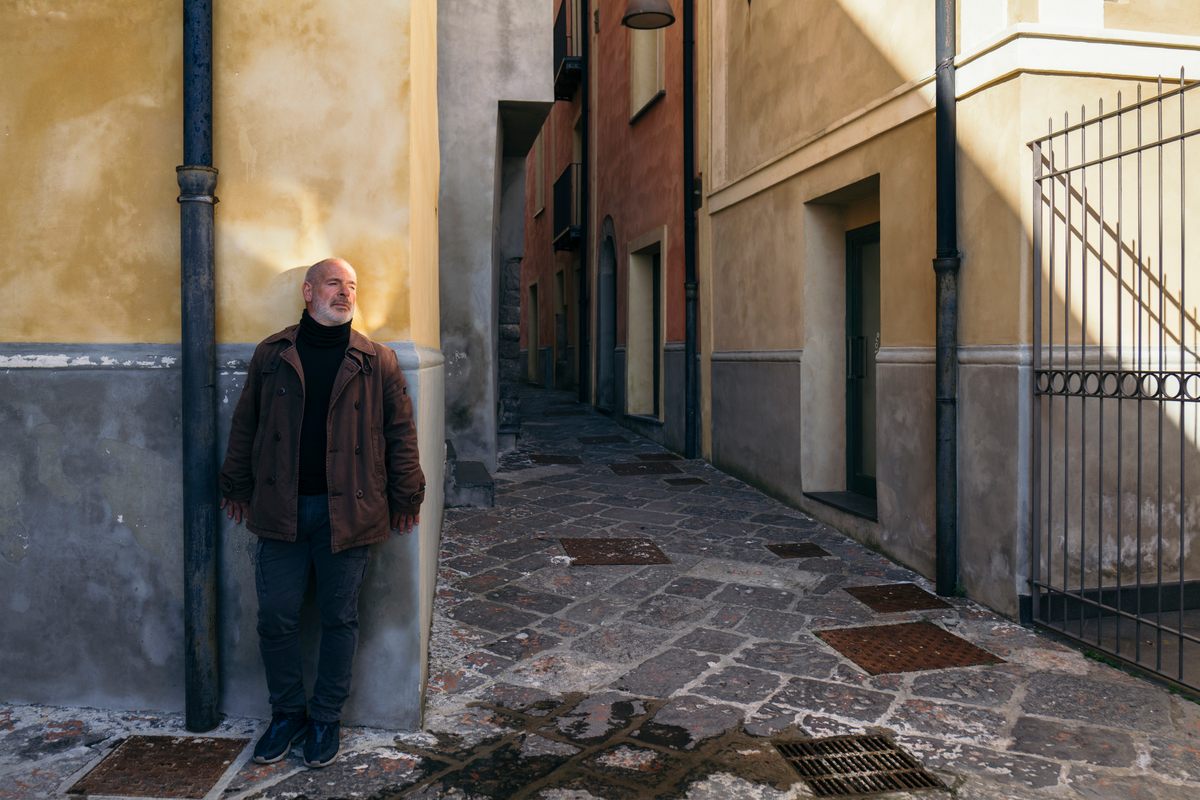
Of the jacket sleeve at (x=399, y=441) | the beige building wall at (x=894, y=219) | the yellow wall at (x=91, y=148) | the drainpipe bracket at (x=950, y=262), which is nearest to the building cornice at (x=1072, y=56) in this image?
the beige building wall at (x=894, y=219)

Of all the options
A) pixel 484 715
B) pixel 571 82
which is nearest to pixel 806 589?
pixel 484 715

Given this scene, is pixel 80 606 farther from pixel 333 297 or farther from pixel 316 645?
pixel 333 297

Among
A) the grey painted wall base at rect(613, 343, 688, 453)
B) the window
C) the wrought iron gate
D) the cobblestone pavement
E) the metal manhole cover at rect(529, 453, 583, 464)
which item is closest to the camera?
the cobblestone pavement

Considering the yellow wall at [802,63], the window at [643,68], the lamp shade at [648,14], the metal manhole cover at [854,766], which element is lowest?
the metal manhole cover at [854,766]

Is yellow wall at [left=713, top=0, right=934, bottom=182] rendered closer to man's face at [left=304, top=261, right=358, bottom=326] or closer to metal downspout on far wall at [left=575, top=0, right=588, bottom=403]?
man's face at [left=304, top=261, right=358, bottom=326]

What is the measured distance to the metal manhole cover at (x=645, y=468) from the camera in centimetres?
971

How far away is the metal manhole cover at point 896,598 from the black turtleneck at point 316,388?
316 cm

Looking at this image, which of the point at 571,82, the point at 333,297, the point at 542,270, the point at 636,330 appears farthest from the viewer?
the point at 542,270

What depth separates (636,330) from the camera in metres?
13.6

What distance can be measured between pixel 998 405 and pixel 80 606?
4.32 meters

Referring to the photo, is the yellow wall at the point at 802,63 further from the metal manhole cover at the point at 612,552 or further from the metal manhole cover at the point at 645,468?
the metal manhole cover at the point at 612,552

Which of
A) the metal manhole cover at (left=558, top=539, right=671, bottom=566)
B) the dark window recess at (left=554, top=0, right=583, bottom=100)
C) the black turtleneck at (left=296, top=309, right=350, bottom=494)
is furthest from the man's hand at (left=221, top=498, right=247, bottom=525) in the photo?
the dark window recess at (left=554, top=0, right=583, bottom=100)

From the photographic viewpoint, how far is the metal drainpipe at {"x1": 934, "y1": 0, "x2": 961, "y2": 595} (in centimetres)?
521

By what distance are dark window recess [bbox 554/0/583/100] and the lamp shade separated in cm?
861
